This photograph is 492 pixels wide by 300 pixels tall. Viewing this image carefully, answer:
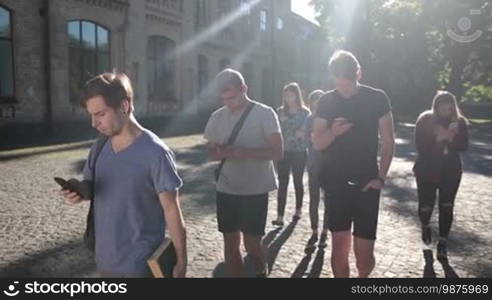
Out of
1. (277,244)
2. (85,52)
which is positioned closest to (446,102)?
(277,244)

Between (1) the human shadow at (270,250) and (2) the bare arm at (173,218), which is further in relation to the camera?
(1) the human shadow at (270,250)

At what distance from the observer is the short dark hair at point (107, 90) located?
2203 mm

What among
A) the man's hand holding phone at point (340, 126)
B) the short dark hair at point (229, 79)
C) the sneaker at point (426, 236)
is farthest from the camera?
the sneaker at point (426, 236)

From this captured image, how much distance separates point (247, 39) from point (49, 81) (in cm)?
1699

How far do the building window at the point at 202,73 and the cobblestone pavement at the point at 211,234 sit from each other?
16.1 m

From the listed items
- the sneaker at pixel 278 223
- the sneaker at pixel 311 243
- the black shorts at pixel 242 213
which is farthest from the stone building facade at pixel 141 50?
the black shorts at pixel 242 213

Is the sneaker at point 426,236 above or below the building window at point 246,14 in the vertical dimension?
below

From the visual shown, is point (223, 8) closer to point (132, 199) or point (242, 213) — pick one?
point (242, 213)

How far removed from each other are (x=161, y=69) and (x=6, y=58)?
27.1 feet

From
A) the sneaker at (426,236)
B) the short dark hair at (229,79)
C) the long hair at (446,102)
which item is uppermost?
the short dark hair at (229,79)

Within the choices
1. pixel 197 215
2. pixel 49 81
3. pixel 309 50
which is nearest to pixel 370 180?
pixel 197 215

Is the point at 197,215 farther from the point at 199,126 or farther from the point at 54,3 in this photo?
the point at 199,126

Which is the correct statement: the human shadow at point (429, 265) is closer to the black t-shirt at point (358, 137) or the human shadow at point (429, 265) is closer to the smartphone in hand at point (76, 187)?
the black t-shirt at point (358, 137)

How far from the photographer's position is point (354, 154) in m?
3.48
